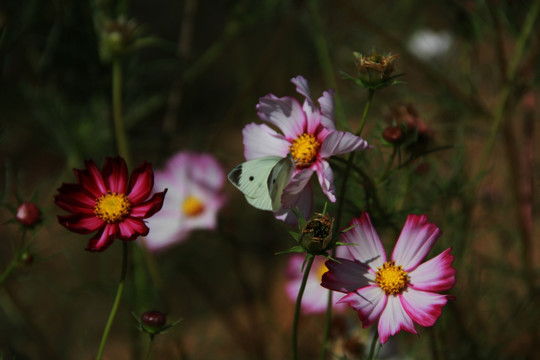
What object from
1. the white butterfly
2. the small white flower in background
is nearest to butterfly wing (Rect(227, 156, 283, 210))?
the white butterfly

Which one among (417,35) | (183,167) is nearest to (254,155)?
(183,167)

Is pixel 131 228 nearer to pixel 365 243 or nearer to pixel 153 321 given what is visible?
pixel 153 321

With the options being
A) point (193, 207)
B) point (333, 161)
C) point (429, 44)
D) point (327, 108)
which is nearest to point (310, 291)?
point (193, 207)

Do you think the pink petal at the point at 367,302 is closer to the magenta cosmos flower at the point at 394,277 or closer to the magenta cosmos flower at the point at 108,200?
the magenta cosmos flower at the point at 394,277

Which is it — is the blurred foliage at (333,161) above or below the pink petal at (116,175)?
above

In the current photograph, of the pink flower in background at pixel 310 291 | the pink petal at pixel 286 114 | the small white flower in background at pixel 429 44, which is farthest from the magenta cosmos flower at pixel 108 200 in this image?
the small white flower in background at pixel 429 44
